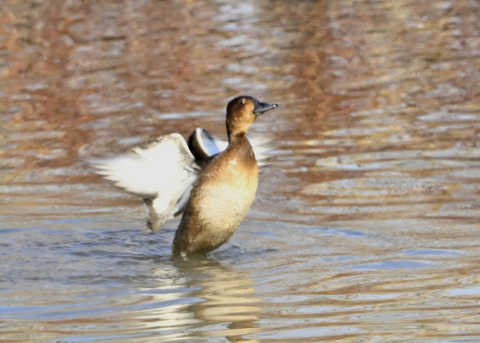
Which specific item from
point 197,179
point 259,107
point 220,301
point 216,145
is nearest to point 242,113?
point 259,107

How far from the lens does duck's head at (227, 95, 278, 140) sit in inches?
275

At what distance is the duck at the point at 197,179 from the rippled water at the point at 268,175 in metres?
0.26

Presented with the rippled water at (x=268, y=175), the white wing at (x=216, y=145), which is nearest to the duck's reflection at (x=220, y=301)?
the rippled water at (x=268, y=175)

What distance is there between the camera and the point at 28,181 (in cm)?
917

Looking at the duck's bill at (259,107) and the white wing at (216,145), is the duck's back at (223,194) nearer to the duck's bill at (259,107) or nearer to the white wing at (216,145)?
the duck's bill at (259,107)

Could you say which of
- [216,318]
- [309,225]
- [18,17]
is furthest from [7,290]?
[18,17]

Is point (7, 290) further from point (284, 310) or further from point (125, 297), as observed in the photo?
point (284, 310)

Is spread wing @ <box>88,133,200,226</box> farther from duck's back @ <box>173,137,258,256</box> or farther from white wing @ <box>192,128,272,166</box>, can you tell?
white wing @ <box>192,128,272,166</box>

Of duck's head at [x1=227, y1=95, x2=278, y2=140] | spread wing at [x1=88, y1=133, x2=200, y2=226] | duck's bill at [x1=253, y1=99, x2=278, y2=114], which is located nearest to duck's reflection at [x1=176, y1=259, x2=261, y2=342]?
spread wing at [x1=88, y1=133, x2=200, y2=226]

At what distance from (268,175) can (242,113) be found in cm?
212

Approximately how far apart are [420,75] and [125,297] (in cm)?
719

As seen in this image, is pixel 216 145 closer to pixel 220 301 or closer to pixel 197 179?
pixel 197 179

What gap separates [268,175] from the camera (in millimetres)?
9070

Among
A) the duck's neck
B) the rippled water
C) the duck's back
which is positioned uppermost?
the duck's neck
